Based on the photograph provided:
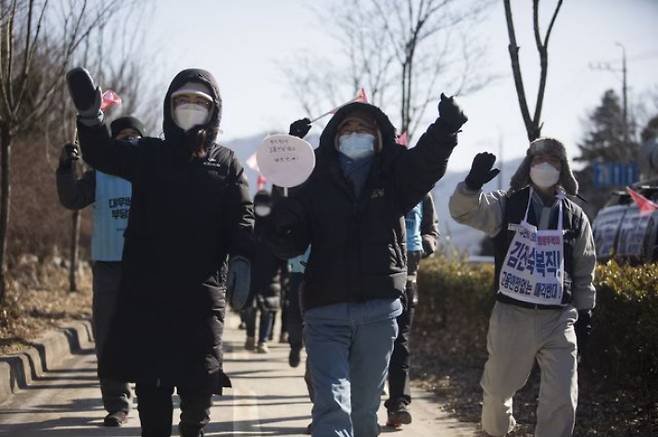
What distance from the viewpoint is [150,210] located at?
455cm

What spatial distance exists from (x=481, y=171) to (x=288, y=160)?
42.3 inches

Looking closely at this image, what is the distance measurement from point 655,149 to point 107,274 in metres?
8.59

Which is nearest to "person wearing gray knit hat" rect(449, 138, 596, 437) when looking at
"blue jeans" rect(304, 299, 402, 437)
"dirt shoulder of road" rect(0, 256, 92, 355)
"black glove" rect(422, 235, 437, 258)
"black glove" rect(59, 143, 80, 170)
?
"blue jeans" rect(304, 299, 402, 437)

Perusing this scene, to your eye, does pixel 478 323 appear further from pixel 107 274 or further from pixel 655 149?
pixel 107 274

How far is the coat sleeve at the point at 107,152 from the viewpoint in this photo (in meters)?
4.43

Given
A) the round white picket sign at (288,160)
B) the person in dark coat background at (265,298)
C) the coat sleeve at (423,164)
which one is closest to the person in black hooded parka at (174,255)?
the round white picket sign at (288,160)

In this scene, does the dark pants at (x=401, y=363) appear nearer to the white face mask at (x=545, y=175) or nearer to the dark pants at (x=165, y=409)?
the white face mask at (x=545, y=175)

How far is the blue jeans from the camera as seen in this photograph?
430cm

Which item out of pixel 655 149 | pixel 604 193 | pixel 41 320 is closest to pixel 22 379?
pixel 41 320

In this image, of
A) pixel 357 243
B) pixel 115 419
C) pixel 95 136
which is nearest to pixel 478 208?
pixel 357 243

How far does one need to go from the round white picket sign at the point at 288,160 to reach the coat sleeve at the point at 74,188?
6.19ft

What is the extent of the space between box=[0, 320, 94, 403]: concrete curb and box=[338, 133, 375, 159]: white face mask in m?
4.36

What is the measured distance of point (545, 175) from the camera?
17.9 feet

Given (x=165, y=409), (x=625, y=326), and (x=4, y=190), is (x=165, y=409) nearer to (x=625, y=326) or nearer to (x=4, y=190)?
(x=625, y=326)
